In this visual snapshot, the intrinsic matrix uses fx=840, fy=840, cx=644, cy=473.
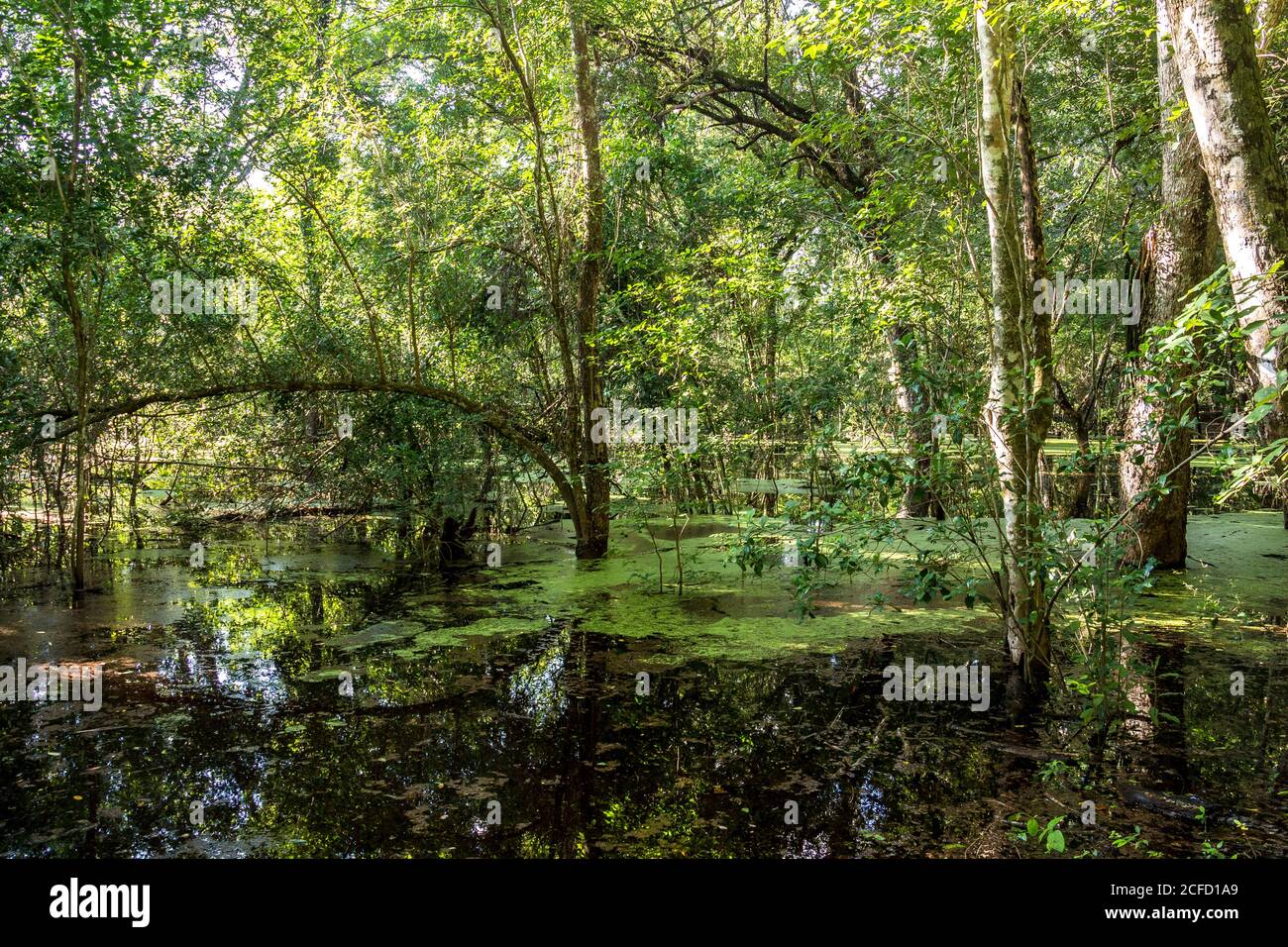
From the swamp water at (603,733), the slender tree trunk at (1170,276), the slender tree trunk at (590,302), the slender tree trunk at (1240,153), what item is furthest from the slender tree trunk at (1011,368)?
the slender tree trunk at (590,302)

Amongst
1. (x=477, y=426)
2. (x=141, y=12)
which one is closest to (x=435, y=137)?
(x=141, y=12)

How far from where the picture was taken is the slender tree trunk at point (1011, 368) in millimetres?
4254

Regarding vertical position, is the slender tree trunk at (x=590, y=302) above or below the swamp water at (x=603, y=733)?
above

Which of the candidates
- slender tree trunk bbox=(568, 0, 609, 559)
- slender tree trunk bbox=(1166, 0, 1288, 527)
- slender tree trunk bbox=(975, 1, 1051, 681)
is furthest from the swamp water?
slender tree trunk bbox=(1166, 0, 1288, 527)

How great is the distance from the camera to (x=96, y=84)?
6.11 meters

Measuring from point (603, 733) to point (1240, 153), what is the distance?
3453 millimetres

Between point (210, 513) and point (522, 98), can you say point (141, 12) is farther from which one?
point (210, 513)

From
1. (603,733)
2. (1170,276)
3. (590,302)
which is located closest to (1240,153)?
(603,733)

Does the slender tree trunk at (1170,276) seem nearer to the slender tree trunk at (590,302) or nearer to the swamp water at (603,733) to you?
the swamp water at (603,733)

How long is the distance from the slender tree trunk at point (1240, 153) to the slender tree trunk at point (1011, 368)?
1.22m

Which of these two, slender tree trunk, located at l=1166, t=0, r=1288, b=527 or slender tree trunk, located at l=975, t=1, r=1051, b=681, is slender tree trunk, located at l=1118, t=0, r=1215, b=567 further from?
slender tree trunk, located at l=1166, t=0, r=1288, b=527

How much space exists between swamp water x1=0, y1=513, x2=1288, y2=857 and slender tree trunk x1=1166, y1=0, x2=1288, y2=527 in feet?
5.31

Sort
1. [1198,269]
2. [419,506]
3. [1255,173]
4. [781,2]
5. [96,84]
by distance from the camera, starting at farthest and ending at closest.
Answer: [781,2]
[419,506]
[1198,269]
[96,84]
[1255,173]

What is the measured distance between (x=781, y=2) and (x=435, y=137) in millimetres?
5165
